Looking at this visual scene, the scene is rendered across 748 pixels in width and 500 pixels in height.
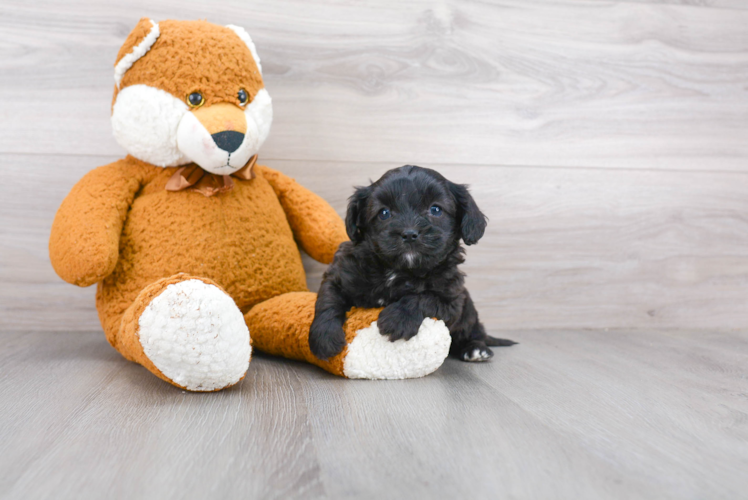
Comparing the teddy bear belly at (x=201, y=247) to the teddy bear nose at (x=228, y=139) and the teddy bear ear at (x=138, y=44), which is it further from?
the teddy bear ear at (x=138, y=44)

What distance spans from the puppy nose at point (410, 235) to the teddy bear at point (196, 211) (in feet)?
0.68

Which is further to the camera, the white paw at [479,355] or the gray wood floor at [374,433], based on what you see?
the white paw at [479,355]

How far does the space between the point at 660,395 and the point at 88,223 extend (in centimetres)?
136

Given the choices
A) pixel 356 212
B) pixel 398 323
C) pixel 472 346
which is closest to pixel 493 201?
pixel 472 346

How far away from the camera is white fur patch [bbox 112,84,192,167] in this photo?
1.32 m

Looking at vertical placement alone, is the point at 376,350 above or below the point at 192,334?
below

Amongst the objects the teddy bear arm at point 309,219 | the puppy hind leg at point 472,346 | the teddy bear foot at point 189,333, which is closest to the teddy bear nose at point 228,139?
the teddy bear arm at point 309,219

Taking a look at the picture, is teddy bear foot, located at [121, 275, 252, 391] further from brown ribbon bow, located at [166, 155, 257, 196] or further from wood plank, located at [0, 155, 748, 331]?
wood plank, located at [0, 155, 748, 331]

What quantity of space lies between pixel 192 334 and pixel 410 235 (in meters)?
0.48

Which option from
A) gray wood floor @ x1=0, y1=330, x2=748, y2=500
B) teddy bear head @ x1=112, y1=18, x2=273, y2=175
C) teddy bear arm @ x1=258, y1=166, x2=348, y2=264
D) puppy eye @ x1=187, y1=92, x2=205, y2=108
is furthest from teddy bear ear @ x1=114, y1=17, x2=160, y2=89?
gray wood floor @ x1=0, y1=330, x2=748, y2=500

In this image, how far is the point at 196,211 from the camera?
1.40 metres

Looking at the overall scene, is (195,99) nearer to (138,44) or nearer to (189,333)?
(138,44)

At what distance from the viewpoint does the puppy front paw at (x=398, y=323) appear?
1195mm

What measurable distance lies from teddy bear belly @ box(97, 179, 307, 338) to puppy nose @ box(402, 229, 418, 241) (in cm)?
46
